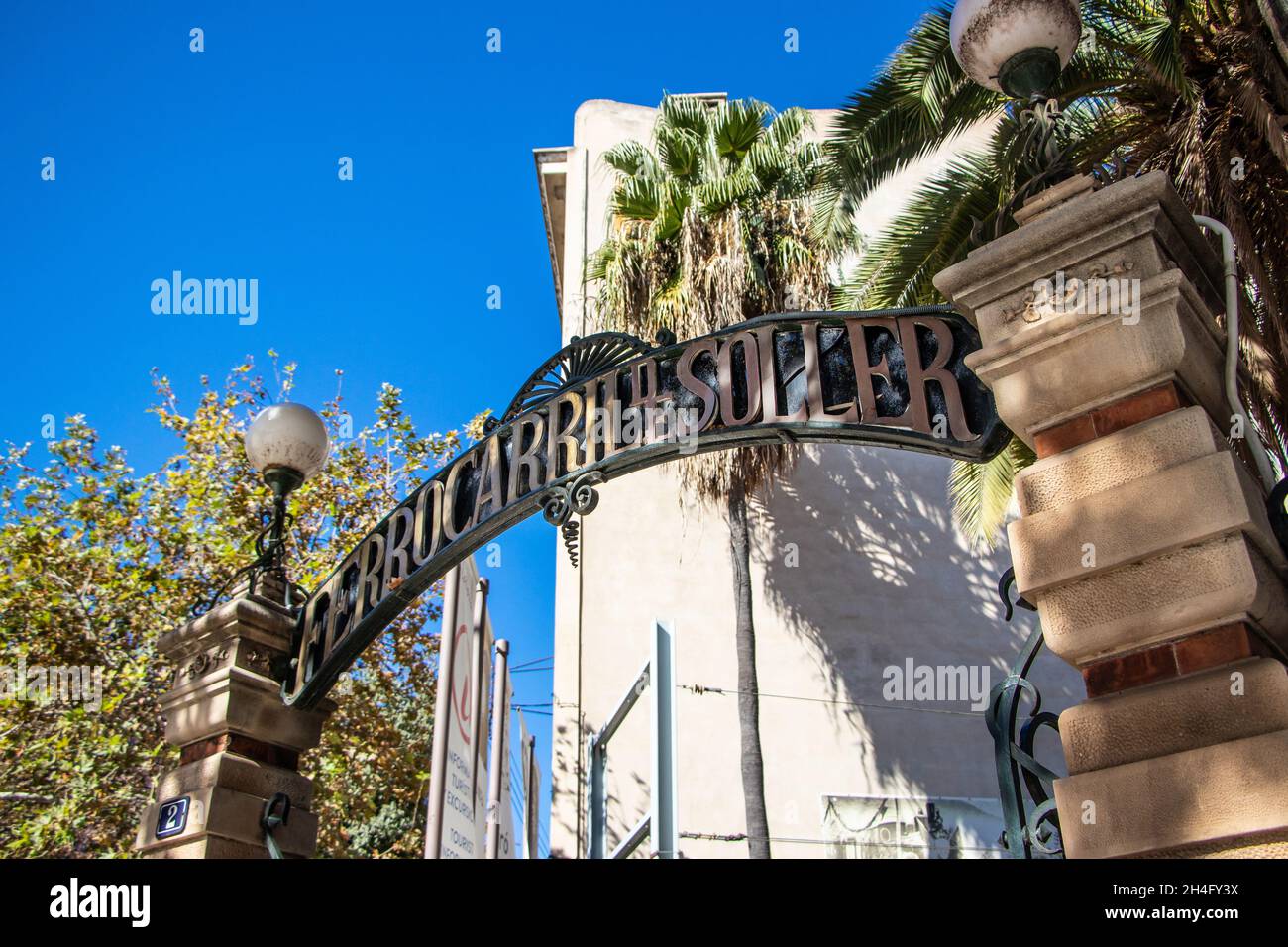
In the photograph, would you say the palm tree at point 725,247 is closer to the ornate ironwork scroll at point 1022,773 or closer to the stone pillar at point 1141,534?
the ornate ironwork scroll at point 1022,773

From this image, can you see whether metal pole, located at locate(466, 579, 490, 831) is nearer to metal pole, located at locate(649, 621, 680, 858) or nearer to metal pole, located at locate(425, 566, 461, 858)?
metal pole, located at locate(425, 566, 461, 858)

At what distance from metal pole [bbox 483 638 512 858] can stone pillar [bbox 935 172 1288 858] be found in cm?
600

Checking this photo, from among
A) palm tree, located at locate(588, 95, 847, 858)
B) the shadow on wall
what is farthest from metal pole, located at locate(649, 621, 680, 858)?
the shadow on wall

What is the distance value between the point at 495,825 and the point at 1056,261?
7149 mm

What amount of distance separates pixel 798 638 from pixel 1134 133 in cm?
898

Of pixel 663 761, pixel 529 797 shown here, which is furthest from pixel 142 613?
pixel 663 761

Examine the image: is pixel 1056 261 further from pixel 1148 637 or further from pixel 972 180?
pixel 972 180

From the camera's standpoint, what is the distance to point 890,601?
56.2 feet

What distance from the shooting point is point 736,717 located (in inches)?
620

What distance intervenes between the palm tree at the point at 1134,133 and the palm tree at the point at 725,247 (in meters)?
2.91

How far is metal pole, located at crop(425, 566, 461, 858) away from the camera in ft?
16.8

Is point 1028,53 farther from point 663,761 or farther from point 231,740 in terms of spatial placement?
point 231,740
